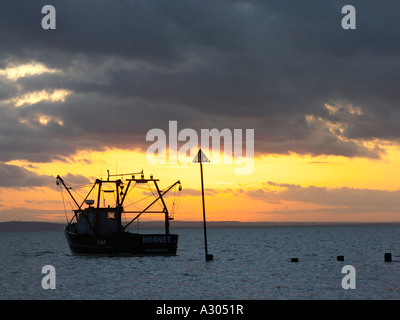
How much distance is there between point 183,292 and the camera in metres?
40.7

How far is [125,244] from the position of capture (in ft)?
226

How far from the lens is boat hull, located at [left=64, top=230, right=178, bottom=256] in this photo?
225 feet

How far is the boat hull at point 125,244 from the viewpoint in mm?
68688

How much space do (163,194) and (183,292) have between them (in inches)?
1248

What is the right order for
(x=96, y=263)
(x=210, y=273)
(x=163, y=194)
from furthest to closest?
(x=163, y=194) → (x=96, y=263) → (x=210, y=273)
